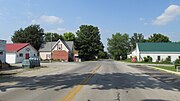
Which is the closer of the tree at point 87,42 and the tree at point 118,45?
the tree at point 87,42

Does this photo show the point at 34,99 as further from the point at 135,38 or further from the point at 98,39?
the point at 135,38

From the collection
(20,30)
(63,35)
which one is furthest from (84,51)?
(20,30)

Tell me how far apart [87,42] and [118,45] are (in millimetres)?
28382

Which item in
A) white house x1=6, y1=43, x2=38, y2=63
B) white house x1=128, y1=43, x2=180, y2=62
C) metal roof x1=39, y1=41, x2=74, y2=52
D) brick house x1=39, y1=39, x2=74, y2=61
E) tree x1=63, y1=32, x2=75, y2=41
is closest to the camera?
white house x1=6, y1=43, x2=38, y2=63

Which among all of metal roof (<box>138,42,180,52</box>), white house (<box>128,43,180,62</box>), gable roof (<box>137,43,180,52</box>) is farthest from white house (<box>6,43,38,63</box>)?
metal roof (<box>138,42,180,52</box>)

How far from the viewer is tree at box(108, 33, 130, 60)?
409 feet

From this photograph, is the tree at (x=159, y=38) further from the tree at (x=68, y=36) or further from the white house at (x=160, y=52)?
the white house at (x=160, y=52)

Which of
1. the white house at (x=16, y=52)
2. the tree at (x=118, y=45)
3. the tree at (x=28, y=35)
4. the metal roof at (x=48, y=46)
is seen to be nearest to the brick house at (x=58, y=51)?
the metal roof at (x=48, y=46)

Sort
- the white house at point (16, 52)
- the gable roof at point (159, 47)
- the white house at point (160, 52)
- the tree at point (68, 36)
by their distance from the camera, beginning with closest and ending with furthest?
the white house at point (16, 52)
the white house at point (160, 52)
the gable roof at point (159, 47)
the tree at point (68, 36)

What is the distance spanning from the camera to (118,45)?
413 ft

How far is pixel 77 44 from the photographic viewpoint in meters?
102

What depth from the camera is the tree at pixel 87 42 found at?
100m

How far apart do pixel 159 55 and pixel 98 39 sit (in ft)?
121

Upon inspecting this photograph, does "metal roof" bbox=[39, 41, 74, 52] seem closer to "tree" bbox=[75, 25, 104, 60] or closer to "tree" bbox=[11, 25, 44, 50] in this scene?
"tree" bbox=[11, 25, 44, 50]
